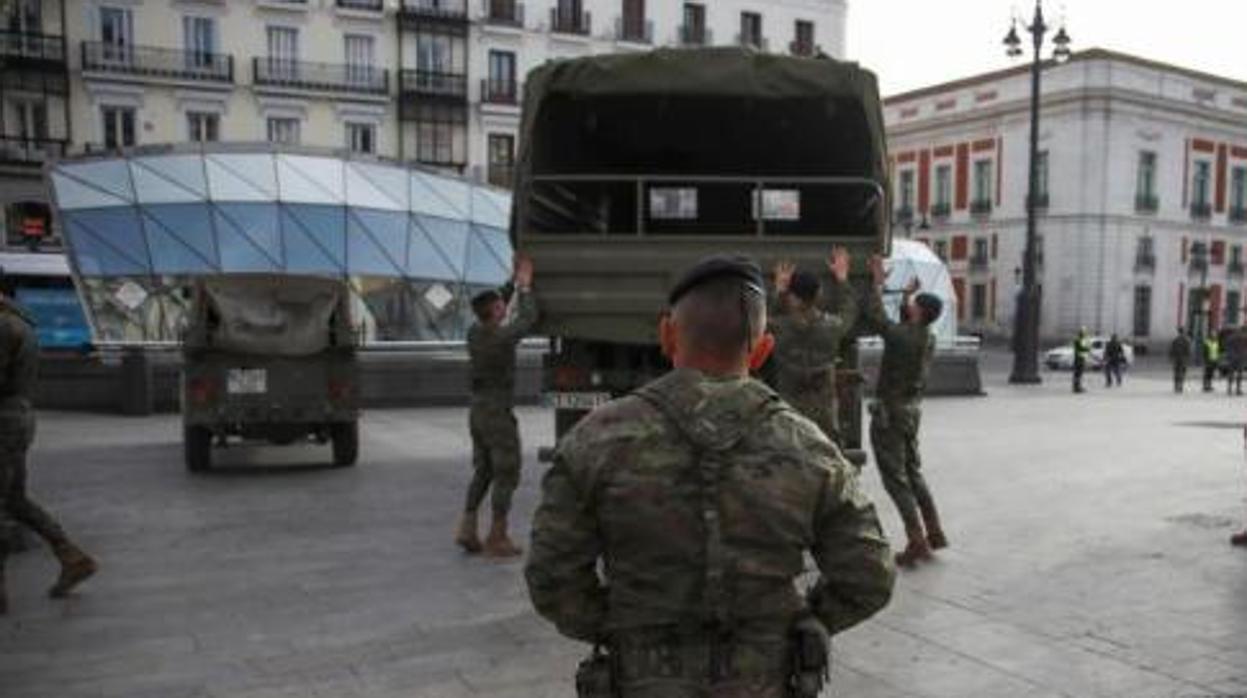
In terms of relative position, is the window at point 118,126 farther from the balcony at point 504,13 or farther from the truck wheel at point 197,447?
the truck wheel at point 197,447

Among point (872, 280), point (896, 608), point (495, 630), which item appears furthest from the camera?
point (872, 280)

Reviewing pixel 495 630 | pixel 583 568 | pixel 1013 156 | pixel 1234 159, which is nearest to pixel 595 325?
pixel 495 630

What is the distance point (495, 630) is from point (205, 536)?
3475 millimetres

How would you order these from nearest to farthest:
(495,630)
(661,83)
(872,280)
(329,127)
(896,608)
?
1. (495,630)
2. (896,608)
3. (872,280)
4. (661,83)
5. (329,127)

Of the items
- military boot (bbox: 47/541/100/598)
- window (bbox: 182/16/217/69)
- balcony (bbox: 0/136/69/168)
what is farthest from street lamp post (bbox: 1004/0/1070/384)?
balcony (bbox: 0/136/69/168)

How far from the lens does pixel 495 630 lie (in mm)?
6172

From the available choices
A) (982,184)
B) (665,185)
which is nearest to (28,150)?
(665,185)

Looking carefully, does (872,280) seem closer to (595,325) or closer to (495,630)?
(595,325)

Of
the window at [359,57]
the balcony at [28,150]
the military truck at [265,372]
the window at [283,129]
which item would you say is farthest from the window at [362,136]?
the military truck at [265,372]

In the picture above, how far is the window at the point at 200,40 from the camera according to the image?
46250mm

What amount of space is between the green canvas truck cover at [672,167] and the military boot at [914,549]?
2050 mm

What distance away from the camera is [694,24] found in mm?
55594

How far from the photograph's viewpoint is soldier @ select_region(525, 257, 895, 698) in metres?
2.52

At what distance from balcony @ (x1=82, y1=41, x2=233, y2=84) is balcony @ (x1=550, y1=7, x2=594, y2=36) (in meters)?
14.6
